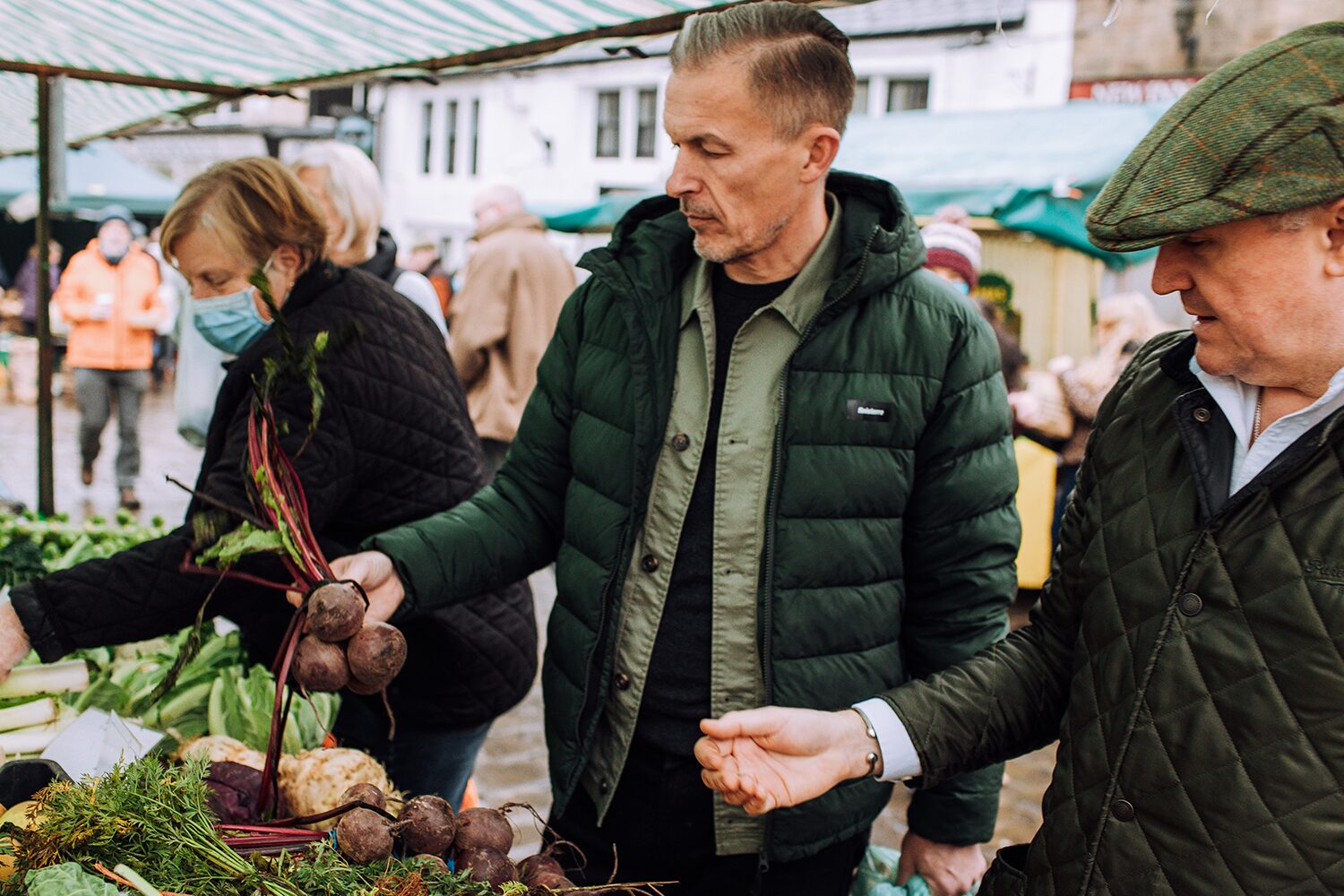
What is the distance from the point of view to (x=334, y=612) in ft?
6.33

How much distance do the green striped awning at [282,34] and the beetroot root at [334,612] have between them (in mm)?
1555

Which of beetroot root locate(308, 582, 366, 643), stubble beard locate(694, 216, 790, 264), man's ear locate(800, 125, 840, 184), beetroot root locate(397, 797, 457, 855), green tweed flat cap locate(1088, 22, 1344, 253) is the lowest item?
beetroot root locate(397, 797, 457, 855)

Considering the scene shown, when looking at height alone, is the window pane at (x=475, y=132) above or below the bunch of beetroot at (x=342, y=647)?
above

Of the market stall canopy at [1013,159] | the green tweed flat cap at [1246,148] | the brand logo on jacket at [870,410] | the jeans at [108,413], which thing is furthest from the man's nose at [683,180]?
the jeans at [108,413]

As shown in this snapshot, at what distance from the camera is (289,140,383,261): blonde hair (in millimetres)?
4008

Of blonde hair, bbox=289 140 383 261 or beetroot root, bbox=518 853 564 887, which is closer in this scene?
beetroot root, bbox=518 853 564 887

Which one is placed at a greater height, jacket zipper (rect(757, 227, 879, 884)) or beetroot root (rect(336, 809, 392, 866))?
jacket zipper (rect(757, 227, 879, 884))

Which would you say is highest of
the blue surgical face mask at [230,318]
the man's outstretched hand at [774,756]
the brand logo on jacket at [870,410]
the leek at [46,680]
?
the blue surgical face mask at [230,318]

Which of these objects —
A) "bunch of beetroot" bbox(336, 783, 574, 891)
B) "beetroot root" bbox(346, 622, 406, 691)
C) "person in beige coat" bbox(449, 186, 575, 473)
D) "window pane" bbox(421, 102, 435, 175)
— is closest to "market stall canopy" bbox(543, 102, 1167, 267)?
"person in beige coat" bbox(449, 186, 575, 473)

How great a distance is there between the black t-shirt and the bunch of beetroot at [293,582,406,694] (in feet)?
1.59

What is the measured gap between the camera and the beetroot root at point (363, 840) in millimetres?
1650

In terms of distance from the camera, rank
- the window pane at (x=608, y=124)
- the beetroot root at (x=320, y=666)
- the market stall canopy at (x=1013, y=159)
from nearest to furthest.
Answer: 1. the beetroot root at (x=320, y=666)
2. the market stall canopy at (x=1013, y=159)
3. the window pane at (x=608, y=124)

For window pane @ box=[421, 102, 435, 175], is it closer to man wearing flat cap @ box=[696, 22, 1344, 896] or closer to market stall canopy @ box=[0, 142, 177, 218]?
market stall canopy @ box=[0, 142, 177, 218]

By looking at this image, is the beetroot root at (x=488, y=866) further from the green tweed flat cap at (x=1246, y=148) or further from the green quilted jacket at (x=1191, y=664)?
the green tweed flat cap at (x=1246, y=148)
